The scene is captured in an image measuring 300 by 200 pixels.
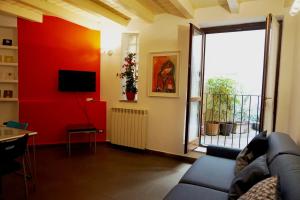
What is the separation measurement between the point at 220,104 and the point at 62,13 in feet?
13.5

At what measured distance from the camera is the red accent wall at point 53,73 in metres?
4.14

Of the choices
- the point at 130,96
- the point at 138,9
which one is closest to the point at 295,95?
the point at 138,9

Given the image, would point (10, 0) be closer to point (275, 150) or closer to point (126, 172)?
point (126, 172)

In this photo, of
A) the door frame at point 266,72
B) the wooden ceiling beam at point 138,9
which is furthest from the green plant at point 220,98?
the wooden ceiling beam at point 138,9

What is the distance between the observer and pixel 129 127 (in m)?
4.30

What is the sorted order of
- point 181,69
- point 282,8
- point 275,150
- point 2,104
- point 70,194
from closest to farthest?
1. point 275,150
2. point 70,194
3. point 282,8
4. point 181,69
5. point 2,104

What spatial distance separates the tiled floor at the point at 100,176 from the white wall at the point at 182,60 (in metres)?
0.59

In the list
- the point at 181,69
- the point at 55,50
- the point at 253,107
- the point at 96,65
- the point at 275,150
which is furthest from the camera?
the point at 253,107

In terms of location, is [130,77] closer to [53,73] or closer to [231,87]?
[53,73]

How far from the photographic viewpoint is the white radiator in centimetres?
417

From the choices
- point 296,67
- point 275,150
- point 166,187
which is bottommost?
point 166,187

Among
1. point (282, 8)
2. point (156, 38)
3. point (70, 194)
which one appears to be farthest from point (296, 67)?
point (70, 194)

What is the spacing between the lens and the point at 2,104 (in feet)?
13.5

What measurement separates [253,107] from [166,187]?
143 inches
